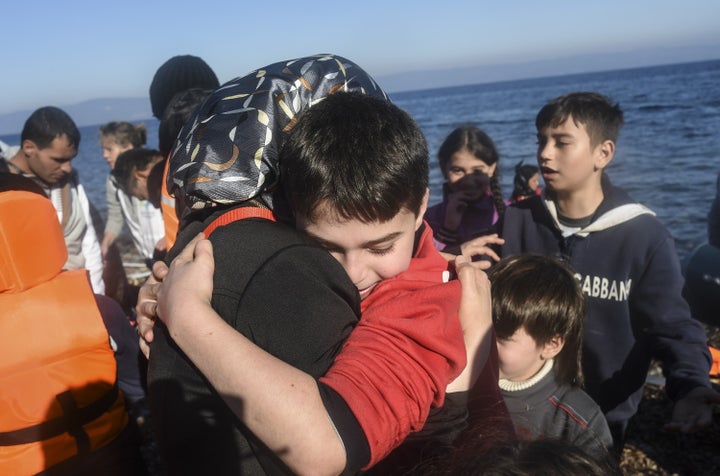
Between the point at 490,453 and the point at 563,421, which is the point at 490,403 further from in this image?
the point at 563,421

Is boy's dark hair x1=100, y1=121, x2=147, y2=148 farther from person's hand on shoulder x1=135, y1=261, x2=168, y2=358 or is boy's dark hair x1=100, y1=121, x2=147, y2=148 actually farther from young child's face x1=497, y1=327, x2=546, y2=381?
person's hand on shoulder x1=135, y1=261, x2=168, y2=358

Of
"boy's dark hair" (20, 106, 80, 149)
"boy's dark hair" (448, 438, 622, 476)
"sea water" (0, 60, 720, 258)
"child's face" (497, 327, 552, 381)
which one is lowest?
"sea water" (0, 60, 720, 258)

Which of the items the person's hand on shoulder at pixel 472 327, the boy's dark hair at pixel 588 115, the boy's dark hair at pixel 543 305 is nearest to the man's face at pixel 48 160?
the boy's dark hair at pixel 588 115

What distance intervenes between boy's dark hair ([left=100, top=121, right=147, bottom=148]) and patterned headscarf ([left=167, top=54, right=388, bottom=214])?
7.65 metres

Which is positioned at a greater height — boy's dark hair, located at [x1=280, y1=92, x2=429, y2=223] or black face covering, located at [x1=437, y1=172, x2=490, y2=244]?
boy's dark hair, located at [x1=280, y1=92, x2=429, y2=223]

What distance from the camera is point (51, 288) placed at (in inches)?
102

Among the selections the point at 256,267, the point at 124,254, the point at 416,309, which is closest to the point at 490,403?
the point at 416,309

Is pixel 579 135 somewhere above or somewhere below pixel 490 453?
above

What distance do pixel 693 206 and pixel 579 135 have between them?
45.4 feet

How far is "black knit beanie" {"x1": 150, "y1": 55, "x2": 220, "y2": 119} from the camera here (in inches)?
142

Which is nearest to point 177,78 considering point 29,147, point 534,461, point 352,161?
point 352,161

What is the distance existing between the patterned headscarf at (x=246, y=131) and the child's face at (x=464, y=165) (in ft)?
13.9

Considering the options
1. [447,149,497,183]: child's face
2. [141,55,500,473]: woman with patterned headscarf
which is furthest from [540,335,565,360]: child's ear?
[447,149,497,183]: child's face

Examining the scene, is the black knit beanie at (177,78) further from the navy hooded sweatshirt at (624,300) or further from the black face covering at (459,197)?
the black face covering at (459,197)
